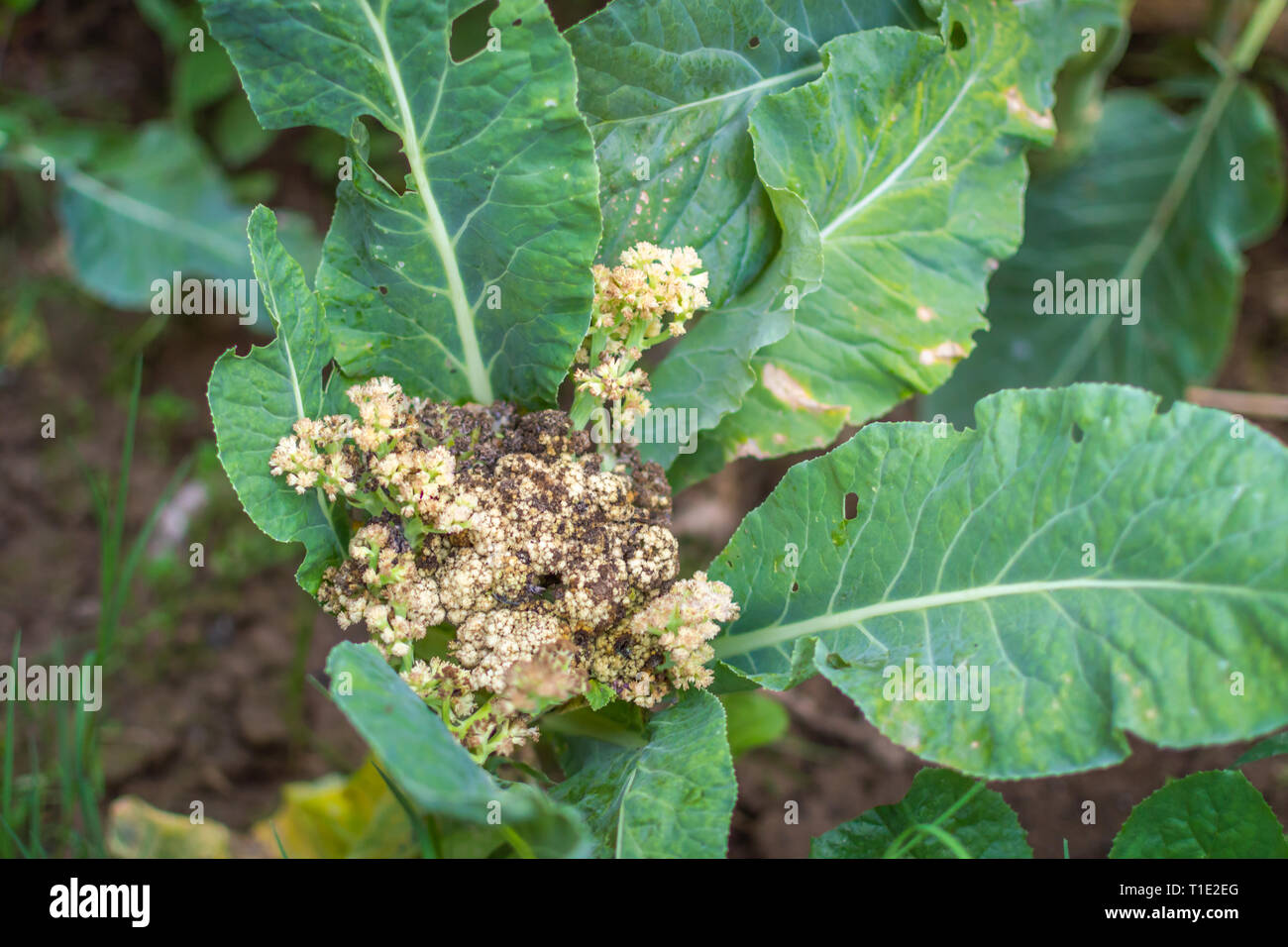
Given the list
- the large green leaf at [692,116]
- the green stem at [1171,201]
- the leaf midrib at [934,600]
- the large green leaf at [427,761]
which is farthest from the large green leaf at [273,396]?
the green stem at [1171,201]

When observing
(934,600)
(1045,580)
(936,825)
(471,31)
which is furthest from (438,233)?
(471,31)

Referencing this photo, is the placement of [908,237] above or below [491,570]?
above

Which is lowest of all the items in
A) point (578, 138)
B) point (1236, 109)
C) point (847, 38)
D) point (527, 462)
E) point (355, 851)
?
point (355, 851)

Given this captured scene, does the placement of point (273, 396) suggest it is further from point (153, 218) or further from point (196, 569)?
point (153, 218)

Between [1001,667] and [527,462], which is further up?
[527,462]

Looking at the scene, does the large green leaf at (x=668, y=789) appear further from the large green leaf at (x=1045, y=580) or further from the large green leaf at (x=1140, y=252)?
the large green leaf at (x=1140, y=252)
